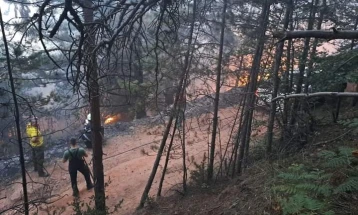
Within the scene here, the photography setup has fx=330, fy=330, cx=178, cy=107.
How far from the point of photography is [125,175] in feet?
45.3

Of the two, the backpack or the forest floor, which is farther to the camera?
the forest floor

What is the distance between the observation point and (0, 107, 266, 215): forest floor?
11508 mm

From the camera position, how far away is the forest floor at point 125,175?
1151 centimetres

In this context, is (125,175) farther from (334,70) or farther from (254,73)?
(334,70)

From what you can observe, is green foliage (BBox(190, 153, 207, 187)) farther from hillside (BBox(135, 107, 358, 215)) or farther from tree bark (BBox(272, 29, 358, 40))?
tree bark (BBox(272, 29, 358, 40))

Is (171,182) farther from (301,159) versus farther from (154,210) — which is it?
(301,159)

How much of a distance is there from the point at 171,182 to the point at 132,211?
2.39m

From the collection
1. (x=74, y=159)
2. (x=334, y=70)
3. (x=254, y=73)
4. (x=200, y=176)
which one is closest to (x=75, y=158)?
(x=74, y=159)

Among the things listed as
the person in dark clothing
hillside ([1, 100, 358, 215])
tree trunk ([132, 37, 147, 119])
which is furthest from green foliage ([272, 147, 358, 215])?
the person in dark clothing

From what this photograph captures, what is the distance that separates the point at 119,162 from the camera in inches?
622

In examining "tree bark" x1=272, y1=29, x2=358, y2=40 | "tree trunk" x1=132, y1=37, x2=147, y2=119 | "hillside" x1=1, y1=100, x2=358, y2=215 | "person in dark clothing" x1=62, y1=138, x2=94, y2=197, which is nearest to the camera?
"tree bark" x1=272, y1=29, x2=358, y2=40

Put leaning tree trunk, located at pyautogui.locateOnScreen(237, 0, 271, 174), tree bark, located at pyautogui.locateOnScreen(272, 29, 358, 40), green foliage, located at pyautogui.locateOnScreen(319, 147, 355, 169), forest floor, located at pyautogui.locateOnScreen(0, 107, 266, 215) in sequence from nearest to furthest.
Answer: tree bark, located at pyautogui.locateOnScreen(272, 29, 358, 40) < green foliage, located at pyautogui.locateOnScreen(319, 147, 355, 169) < leaning tree trunk, located at pyautogui.locateOnScreen(237, 0, 271, 174) < forest floor, located at pyautogui.locateOnScreen(0, 107, 266, 215)

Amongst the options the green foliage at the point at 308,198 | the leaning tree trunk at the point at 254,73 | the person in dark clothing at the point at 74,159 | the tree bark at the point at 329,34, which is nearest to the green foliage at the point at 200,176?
the leaning tree trunk at the point at 254,73

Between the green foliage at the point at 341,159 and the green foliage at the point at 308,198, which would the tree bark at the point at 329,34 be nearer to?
the green foliage at the point at 308,198
